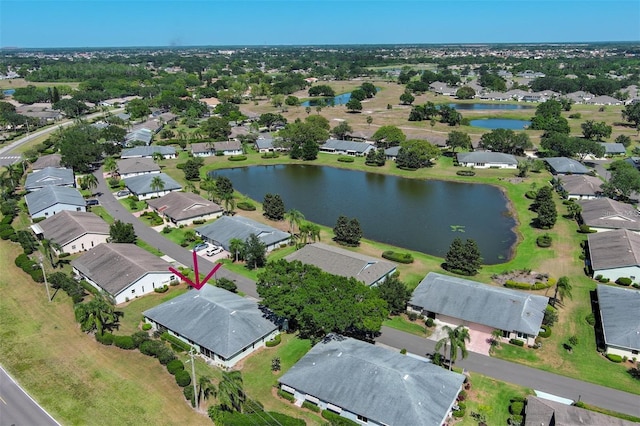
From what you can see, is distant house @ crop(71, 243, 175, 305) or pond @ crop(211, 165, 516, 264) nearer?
distant house @ crop(71, 243, 175, 305)

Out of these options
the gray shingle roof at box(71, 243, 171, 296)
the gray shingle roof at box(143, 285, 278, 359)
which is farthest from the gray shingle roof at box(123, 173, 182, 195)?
the gray shingle roof at box(143, 285, 278, 359)

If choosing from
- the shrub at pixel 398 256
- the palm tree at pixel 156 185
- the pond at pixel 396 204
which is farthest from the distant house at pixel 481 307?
the palm tree at pixel 156 185

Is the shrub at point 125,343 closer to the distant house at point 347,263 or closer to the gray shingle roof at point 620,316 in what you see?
the distant house at point 347,263

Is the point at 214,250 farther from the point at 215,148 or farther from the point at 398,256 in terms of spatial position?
the point at 215,148

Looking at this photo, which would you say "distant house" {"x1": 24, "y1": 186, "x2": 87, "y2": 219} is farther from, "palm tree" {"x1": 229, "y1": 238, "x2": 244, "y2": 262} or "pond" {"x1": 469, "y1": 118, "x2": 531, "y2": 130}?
"pond" {"x1": 469, "y1": 118, "x2": 531, "y2": 130}

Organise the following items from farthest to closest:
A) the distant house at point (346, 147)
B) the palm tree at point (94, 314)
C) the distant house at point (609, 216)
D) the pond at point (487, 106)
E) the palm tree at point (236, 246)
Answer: the pond at point (487, 106)
the distant house at point (346, 147)
the distant house at point (609, 216)
the palm tree at point (236, 246)
the palm tree at point (94, 314)
